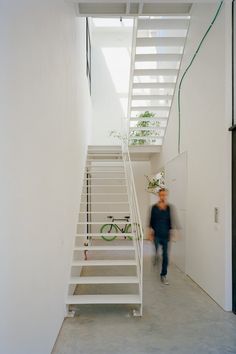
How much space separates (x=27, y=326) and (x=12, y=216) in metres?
0.80

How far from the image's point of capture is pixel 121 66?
10.6 m

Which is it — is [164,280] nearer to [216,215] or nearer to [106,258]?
[216,215]

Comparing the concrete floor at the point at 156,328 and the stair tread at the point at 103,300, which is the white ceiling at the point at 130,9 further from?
the concrete floor at the point at 156,328

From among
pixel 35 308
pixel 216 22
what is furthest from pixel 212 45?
pixel 35 308

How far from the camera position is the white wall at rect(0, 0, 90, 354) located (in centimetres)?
161

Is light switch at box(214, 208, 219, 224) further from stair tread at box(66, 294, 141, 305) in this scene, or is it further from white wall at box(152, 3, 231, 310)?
stair tread at box(66, 294, 141, 305)

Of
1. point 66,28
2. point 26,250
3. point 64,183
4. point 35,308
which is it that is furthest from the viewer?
point 66,28

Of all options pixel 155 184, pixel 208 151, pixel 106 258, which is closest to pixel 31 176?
pixel 208 151

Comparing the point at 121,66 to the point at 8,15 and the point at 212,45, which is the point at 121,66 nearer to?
the point at 212,45

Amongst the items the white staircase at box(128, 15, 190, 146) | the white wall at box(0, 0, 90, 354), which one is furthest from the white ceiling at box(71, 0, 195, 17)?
the white wall at box(0, 0, 90, 354)

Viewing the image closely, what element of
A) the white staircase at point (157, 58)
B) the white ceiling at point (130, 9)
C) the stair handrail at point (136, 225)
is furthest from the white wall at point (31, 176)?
the white staircase at point (157, 58)

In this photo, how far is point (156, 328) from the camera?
3.31 metres

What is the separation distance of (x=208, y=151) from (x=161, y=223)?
1293mm

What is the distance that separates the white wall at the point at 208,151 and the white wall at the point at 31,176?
1.97 meters
